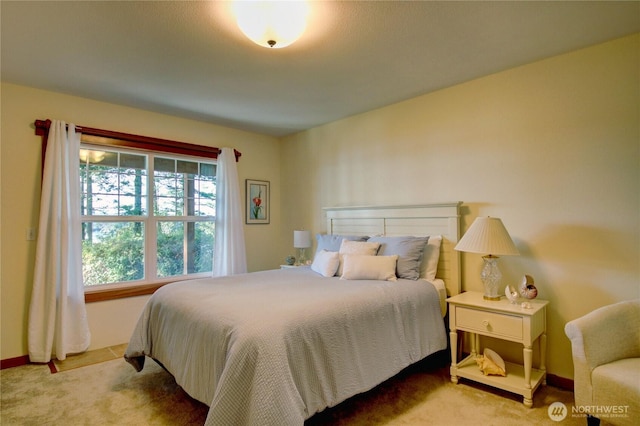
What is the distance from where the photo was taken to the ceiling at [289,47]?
6.29 feet

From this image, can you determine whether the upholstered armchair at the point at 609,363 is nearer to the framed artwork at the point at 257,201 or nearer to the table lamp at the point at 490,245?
the table lamp at the point at 490,245

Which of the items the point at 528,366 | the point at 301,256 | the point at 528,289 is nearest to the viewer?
the point at 528,366

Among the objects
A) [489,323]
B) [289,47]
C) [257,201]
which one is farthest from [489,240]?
[257,201]

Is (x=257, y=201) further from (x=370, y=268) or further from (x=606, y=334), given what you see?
(x=606, y=334)

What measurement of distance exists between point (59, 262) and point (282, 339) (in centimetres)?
255

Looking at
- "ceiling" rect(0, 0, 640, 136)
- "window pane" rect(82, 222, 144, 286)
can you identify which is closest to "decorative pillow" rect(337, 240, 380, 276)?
"ceiling" rect(0, 0, 640, 136)

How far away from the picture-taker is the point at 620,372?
170 cm

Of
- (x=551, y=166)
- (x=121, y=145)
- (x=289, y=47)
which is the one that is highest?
(x=289, y=47)

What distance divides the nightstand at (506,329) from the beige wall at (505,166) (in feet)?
0.73

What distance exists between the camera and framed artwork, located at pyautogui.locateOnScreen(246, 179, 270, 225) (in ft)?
14.8

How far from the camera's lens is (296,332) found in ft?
5.64

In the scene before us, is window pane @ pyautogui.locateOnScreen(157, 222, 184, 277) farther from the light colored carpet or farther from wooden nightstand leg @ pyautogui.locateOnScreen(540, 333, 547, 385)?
wooden nightstand leg @ pyautogui.locateOnScreen(540, 333, 547, 385)

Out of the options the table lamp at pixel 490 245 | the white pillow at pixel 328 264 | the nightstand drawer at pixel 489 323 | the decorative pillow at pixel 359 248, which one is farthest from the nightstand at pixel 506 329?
the white pillow at pixel 328 264

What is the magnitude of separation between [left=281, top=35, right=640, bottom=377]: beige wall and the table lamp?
10.4 inches
